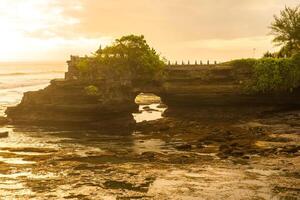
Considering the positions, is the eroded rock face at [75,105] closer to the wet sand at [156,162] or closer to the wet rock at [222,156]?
the wet sand at [156,162]

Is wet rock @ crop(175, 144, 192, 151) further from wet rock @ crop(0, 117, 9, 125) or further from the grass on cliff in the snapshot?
wet rock @ crop(0, 117, 9, 125)

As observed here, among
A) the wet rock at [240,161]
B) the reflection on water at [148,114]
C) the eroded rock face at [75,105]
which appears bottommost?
the wet rock at [240,161]

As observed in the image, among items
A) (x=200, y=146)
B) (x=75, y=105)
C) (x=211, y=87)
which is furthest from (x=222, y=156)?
(x=211, y=87)

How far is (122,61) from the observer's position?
194 feet

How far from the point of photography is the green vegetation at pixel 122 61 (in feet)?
192

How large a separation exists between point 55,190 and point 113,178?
14.4 ft

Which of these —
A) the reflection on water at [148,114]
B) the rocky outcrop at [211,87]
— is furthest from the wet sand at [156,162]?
the reflection on water at [148,114]

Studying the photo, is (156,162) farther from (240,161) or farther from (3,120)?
(3,120)

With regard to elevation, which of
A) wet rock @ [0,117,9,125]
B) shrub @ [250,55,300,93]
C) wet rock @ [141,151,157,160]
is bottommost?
wet rock @ [141,151,157,160]

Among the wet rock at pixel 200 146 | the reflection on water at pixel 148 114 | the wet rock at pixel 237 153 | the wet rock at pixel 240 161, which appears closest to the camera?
the wet rock at pixel 240 161

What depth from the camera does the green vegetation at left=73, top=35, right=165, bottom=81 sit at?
58.7 metres

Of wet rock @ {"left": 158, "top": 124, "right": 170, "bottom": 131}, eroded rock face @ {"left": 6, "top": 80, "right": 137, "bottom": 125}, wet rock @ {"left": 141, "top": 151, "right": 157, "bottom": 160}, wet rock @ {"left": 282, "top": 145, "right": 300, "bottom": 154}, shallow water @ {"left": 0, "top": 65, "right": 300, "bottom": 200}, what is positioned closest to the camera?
shallow water @ {"left": 0, "top": 65, "right": 300, "bottom": 200}

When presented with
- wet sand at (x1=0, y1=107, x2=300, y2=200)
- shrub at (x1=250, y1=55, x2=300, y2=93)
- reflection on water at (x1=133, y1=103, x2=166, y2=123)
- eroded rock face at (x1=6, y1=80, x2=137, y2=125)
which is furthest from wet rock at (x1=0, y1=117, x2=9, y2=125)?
shrub at (x1=250, y1=55, x2=300, y2=93)

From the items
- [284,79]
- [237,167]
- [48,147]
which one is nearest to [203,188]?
[237,167]
